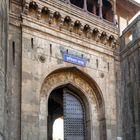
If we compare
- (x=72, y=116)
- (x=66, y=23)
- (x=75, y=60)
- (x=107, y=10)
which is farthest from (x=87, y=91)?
(x=107, y=10)

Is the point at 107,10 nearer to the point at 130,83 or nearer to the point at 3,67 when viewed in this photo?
the point at 130,83

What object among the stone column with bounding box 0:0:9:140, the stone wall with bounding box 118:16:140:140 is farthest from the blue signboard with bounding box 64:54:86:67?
the stone column with bounding box 0:0:9:140

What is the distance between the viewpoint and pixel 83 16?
1766 cm

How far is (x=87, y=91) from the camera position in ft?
57.7

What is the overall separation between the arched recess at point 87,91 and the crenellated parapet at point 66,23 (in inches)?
70.1

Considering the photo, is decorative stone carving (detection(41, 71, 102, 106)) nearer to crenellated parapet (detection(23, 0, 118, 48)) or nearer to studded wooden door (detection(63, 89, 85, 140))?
studded wooden door (detection(63, 89, 85, 140))

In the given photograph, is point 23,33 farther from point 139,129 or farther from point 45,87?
point 139,129

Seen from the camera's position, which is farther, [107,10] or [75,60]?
[107,10]

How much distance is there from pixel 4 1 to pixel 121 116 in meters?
7.44

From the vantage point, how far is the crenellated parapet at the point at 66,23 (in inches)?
637

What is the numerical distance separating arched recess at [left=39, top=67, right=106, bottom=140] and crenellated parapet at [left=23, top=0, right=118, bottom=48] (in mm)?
1781

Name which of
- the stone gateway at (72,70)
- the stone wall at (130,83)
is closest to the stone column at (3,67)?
the stone gateway at (72,70)

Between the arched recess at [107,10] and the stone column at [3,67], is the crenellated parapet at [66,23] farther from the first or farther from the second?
the stone column at [3,67]

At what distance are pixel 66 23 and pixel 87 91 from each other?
304cm
